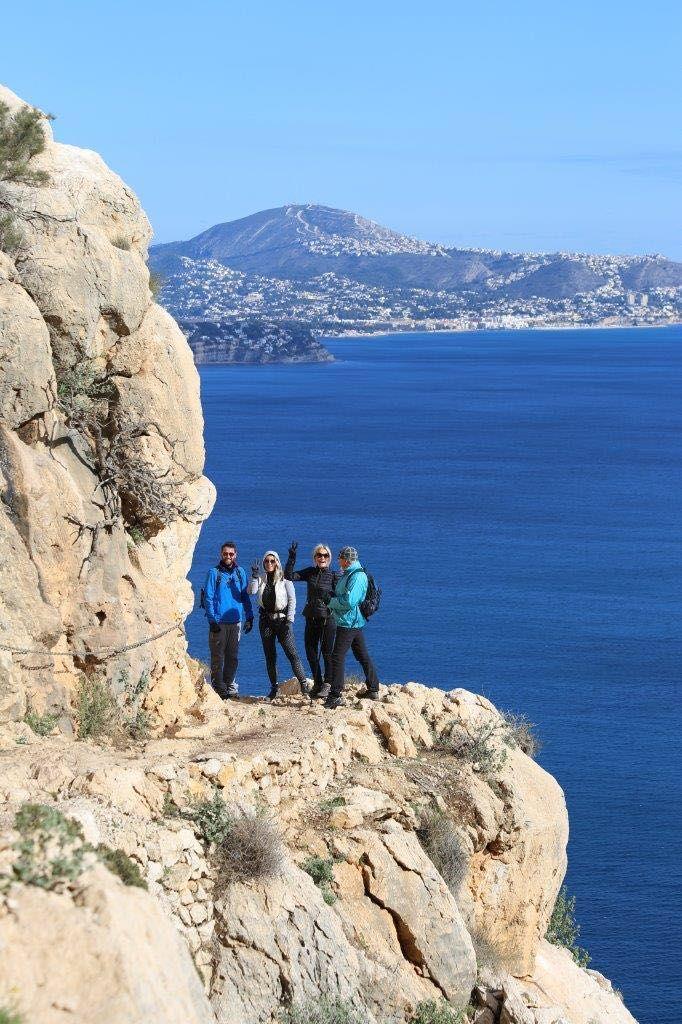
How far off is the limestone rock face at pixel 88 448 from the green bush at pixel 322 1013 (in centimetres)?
267

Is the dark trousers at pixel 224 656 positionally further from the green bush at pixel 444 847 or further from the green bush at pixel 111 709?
the green bush at pixel 444 847

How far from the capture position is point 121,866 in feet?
21.9

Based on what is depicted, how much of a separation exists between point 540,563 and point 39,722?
148 feet

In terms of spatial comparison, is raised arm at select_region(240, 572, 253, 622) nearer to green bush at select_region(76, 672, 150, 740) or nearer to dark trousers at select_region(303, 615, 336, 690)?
dark trousers at select_region(303, 615, 336, 690)

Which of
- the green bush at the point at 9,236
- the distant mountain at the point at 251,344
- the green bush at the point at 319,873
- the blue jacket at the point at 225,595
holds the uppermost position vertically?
the green bush at the point at 9,236

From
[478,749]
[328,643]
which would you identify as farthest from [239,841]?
[328,643]

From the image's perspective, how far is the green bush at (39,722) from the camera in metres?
8.83

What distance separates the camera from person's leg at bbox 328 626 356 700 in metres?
10.8

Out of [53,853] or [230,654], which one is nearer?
[53,853]

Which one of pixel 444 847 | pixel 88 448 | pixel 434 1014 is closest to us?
pixel 434 1014

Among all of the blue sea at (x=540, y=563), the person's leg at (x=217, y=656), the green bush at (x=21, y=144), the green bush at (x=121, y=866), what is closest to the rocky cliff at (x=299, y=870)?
the green bush at (x=121, y=866)

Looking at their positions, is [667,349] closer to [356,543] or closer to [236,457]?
[236,457]

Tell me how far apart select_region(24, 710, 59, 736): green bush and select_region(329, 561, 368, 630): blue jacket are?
2.72m

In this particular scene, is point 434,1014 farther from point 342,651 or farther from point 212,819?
point 342,651
